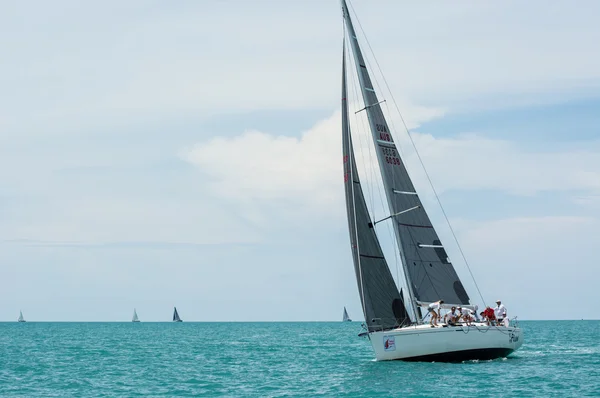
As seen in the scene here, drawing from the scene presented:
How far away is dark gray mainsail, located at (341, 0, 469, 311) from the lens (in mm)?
33812

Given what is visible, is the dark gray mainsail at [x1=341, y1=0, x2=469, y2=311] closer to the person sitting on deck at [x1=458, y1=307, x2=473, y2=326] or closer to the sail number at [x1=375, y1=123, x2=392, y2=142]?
the sail number at [x1=375, y1=123, x2=392, y2=142]

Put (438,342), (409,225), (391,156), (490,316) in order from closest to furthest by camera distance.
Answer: (438,342), (490,316), (409,225), (391,156)

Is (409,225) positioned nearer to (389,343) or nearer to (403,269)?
(403,269)

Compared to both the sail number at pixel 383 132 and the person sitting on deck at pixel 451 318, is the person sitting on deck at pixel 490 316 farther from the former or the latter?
the sail number at pixel 383 132

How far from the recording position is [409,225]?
34.4 meters

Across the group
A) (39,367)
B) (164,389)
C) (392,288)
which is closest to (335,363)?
(392,288)

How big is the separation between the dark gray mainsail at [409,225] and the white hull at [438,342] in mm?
1960

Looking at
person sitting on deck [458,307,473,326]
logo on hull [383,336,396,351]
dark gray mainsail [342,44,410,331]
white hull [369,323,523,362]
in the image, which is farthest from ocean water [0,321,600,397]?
dark gray mainsail [342,44,410,331]

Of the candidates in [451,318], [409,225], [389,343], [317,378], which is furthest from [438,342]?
[409,225]

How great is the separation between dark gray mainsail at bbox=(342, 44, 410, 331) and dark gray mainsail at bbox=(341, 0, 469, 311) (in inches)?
35.8

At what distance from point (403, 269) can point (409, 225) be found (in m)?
1.92

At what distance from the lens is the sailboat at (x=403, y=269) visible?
105 ft

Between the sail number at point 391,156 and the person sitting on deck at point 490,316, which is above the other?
the sail number at point 391,156

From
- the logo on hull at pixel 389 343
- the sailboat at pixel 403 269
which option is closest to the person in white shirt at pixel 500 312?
the sailboat at pixel 403 269
